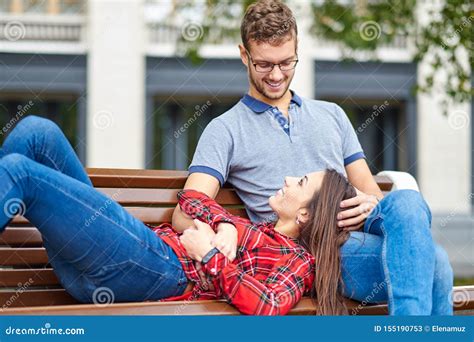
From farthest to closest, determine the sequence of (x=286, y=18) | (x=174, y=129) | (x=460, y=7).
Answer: (x=174, y=129), (x=460, y=7), (x=286, y=18)

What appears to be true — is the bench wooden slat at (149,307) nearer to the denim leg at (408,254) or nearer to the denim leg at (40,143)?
the denim leg at (408,254)

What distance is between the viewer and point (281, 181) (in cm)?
312

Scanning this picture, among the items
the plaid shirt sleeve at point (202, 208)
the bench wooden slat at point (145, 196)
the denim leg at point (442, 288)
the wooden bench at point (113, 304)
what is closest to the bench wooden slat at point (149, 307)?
the wooden bench at point (113, 304)

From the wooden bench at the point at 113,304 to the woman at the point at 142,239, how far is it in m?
0.11

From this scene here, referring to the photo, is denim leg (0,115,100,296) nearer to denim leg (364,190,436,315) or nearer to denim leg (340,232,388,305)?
denim leg (340,232,388,305)

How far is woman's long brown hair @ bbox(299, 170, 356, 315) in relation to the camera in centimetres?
260

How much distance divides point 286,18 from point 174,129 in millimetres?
10345

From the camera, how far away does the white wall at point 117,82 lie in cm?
1234

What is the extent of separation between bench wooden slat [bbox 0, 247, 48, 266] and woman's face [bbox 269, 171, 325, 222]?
0.89 m

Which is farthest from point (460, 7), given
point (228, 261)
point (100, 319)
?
point (100, 319)

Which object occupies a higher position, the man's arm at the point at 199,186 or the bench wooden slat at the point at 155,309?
the man's arm at the point at 199,186

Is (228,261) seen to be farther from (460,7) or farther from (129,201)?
(460,7)

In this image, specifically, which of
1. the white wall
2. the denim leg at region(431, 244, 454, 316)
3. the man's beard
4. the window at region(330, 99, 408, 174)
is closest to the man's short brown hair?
the man's beard

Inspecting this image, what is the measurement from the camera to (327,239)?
2727 millimetres
